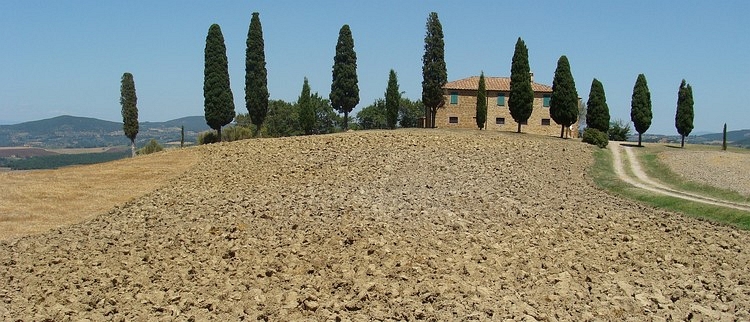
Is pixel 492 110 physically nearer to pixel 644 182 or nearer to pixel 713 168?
pixel 713 168

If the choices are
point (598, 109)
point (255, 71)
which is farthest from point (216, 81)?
point (598, 109)

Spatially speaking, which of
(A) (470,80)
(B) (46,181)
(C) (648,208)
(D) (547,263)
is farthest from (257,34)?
(D) (547,263)

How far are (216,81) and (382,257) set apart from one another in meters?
32.4

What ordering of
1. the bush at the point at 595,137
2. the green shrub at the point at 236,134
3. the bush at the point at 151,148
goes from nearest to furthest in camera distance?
the bush at the point at 595,137 → the bush at the point at 151,148 → the green shrub at the point at 236,134

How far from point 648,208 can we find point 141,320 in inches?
711

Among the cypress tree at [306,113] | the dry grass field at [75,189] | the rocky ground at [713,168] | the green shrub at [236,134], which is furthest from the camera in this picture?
the cypress tree at [306,113]

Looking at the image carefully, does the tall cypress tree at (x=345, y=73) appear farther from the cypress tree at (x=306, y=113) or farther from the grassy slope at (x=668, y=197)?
the grassy slope at (x=668, y=197)

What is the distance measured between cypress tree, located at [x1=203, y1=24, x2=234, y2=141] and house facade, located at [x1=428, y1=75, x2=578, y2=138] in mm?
24960

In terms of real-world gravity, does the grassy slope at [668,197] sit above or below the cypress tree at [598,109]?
below

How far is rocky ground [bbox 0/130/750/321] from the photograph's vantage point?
1395 cm

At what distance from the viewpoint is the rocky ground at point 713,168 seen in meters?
29.2

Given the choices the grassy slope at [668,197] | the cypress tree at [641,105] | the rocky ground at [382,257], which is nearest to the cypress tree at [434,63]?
the cypress tree at [641,105]

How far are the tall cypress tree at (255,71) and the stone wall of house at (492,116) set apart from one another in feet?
70.5

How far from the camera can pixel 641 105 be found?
167 feet
